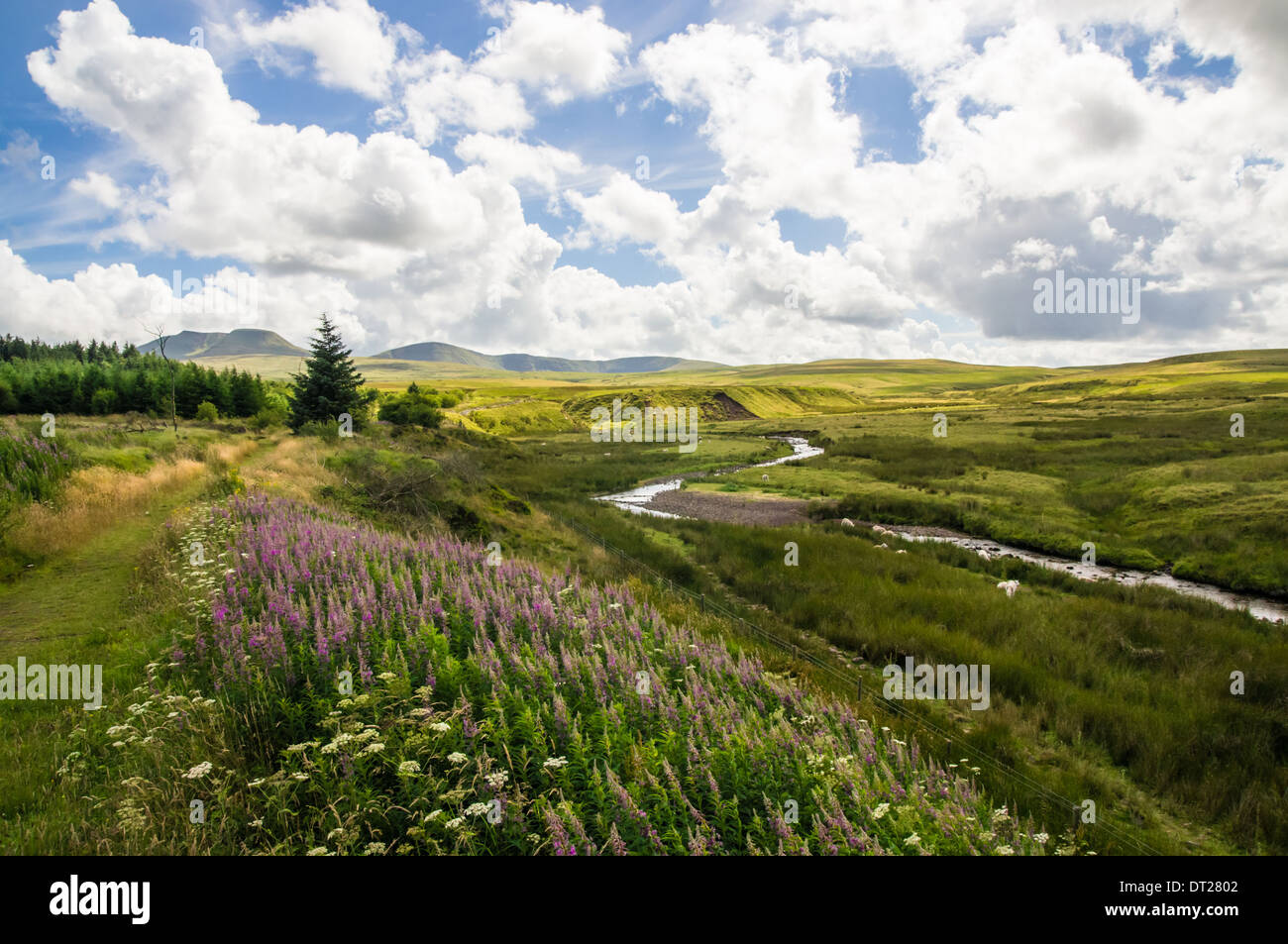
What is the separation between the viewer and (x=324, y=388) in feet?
128

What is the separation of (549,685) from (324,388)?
40.4 m

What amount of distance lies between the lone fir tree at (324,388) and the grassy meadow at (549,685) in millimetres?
17291

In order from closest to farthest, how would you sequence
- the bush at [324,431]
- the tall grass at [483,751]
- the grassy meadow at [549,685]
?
the tall grass at [483,751]
the grassy meadow at [549,685]
the bush at [324,431]

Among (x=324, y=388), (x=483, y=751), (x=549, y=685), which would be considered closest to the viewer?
(x=483, y=751)

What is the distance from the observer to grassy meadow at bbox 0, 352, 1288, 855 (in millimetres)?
4020

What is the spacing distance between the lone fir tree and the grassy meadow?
56.7 ft

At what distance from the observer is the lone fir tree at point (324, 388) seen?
3869 centimetres

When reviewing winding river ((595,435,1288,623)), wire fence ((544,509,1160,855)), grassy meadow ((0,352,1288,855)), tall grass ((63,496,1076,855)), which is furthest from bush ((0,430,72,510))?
winding river ((595,435,1288,623))

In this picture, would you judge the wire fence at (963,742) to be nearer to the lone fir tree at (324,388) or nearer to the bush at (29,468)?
the bush at (29,468)

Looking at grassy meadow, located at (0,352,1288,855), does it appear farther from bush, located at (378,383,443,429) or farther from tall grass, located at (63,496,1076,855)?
bush, located at (378,383,443,429)

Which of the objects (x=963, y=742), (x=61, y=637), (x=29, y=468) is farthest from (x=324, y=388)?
(x=963, y=742)

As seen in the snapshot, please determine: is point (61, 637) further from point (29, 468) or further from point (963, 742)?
point (963, 742)

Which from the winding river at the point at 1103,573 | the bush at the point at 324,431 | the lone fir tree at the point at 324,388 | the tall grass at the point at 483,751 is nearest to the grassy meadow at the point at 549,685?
the tall grass at the point at 483,751
